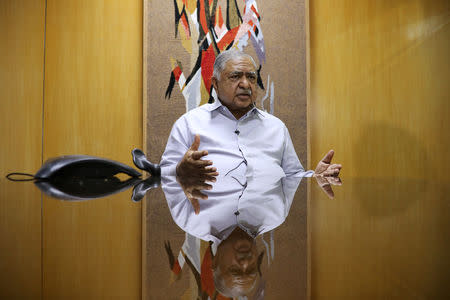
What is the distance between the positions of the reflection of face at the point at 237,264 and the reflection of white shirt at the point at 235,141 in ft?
4.01

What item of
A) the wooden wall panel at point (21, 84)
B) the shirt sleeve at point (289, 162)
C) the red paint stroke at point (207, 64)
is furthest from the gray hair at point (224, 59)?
the wooden wall panel at point (21, 84)

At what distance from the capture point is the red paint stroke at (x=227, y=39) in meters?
2.05

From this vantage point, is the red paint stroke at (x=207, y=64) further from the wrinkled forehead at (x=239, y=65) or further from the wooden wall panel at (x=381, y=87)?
the wooden wall panel at (x=381, y=87)

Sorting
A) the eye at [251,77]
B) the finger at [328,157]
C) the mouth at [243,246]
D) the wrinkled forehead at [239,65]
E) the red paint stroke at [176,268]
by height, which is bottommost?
the red paint stroke at [176,268]

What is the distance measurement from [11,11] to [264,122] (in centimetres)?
166

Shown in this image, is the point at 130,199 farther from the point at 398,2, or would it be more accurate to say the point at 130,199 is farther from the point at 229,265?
the point at 398,2

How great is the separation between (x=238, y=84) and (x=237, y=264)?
5.00 feet

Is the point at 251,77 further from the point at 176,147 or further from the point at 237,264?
the point at 237,264

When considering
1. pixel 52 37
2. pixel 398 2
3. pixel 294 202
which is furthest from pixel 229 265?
pixel 398 2

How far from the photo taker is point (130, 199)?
73 centimetres

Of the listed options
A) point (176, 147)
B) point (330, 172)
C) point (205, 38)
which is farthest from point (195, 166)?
point (205, 38)

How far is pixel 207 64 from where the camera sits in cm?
204

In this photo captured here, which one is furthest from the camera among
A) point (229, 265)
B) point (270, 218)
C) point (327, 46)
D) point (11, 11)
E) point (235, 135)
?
point (327, 46)

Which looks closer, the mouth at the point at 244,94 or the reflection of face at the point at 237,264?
the reflection of face at the point at 237,264
